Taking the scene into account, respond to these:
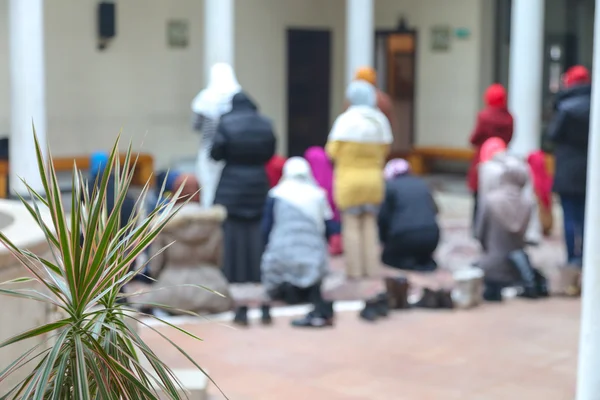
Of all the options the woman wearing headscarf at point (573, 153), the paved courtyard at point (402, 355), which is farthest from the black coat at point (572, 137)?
the paved courtyard at point (402, 355)

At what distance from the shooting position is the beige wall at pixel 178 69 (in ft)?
48.3

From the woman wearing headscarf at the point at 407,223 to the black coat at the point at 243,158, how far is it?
1289mm

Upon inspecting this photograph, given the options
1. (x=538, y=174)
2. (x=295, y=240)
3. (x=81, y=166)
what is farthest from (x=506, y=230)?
(x=81, y=166)

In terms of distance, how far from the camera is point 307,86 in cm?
1778

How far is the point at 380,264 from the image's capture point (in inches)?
384

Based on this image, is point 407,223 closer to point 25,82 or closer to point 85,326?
point 25,82

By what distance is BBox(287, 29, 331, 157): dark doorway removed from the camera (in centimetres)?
1747

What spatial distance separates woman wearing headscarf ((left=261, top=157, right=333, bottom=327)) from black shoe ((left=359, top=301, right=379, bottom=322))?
0.41 metres

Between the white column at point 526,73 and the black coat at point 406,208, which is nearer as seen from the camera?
the black coat at point 406,208

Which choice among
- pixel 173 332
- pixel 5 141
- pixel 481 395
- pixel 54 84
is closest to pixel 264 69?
pixel 54 84

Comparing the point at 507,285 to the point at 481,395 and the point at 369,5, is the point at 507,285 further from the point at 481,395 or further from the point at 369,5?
the point at 369,5

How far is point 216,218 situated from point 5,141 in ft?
22.6

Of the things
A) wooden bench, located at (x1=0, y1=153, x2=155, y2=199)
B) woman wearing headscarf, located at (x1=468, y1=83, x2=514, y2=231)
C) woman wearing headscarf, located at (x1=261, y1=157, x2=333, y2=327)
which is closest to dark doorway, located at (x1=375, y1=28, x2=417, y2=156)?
wooden bench, located at (x1=0, y1=153, x2=155, y2=199)

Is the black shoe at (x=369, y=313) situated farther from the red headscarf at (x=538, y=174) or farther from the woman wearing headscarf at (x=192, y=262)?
the red headscarf at (x=538, y=174)
